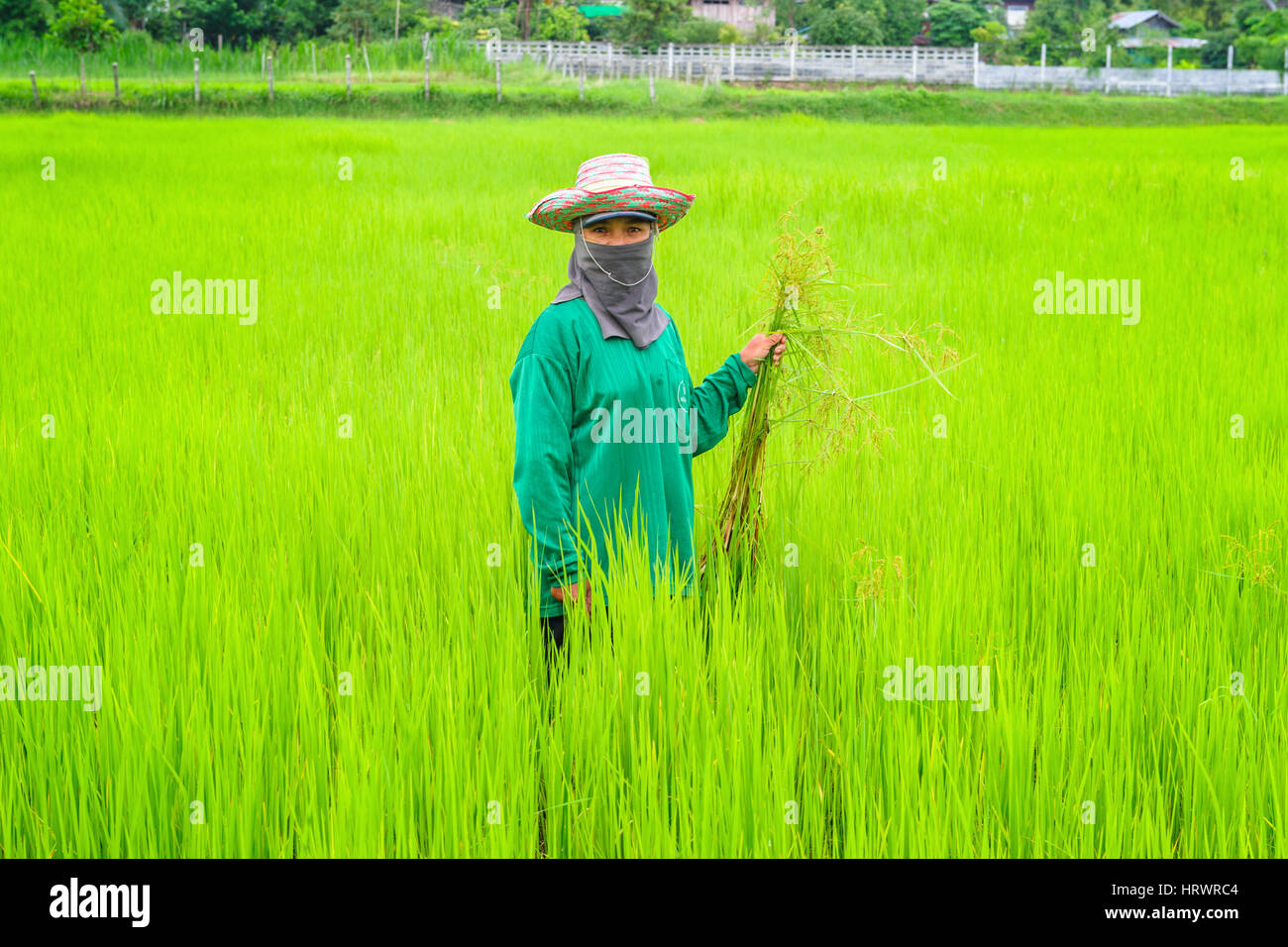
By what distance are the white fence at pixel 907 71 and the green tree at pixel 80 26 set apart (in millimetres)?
11154

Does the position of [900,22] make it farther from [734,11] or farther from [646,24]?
[734,11]

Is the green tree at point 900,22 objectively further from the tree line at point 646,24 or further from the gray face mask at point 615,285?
the gray face mask at point 615,285

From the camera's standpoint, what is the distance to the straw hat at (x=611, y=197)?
1990 mm

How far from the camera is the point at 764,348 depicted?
227 cm

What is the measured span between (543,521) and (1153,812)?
1.26 metres

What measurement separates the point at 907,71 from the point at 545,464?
3490cm

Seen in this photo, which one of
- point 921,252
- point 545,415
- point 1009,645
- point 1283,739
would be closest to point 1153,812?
point 1283,739

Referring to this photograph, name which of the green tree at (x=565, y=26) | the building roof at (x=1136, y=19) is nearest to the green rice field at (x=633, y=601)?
the green tree at (x=565, y=26)

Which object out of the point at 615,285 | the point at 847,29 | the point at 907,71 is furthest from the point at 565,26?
the point at 615,285

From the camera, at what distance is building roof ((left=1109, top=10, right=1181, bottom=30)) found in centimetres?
5319

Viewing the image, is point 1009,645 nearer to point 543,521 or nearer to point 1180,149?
point 543,521

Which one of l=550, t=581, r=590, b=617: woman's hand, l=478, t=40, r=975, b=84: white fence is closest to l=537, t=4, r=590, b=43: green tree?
l=478, t=40, r=975, b=84: white fence

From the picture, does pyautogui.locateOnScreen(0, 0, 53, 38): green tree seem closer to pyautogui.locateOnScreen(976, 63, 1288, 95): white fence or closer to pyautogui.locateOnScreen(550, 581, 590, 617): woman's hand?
pyautogui.locateOnScreen(976, 63, 1288, 95): white fence

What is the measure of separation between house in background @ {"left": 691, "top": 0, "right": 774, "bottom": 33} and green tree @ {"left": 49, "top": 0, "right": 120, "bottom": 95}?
39.6m
